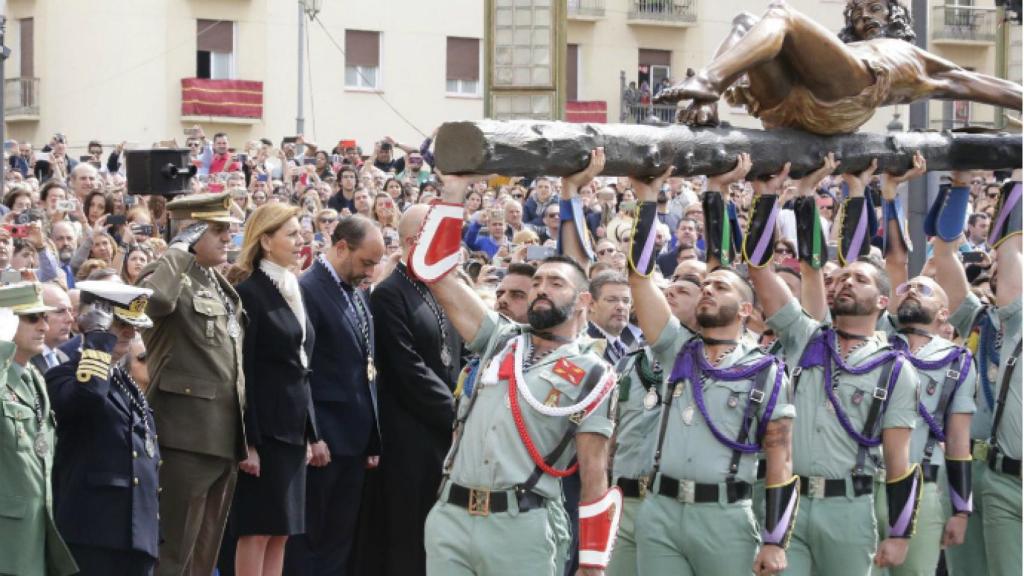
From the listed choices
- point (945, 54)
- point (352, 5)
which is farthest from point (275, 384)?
point (945, 54)

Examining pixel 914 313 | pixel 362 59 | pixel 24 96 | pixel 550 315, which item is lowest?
pixel 914 313

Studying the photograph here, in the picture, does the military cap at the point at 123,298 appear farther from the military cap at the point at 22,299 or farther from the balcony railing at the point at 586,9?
the balcony railing at the point at 586,9

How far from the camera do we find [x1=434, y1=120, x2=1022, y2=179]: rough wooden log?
21.8 feet

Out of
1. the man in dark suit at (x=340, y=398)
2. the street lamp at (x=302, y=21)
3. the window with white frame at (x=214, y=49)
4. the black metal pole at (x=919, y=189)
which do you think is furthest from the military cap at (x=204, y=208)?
the window with white frame at (x=214, y=49)

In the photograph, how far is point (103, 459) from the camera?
8070 millimetres

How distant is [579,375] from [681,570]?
44.9 inches

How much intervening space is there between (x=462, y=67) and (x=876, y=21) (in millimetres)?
30681

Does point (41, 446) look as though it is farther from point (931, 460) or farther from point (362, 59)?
point (362, 59)

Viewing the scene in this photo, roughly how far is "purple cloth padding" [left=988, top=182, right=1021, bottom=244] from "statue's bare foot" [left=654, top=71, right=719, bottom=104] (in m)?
2.50

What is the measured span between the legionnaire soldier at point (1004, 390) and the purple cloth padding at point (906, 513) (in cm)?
100

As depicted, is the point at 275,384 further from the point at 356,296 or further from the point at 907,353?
the point at 907,353

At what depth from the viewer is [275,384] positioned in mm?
9094

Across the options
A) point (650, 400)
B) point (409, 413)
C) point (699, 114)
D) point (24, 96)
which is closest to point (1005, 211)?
point (650, 400)

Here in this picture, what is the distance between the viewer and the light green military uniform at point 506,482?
7129 millimetres
